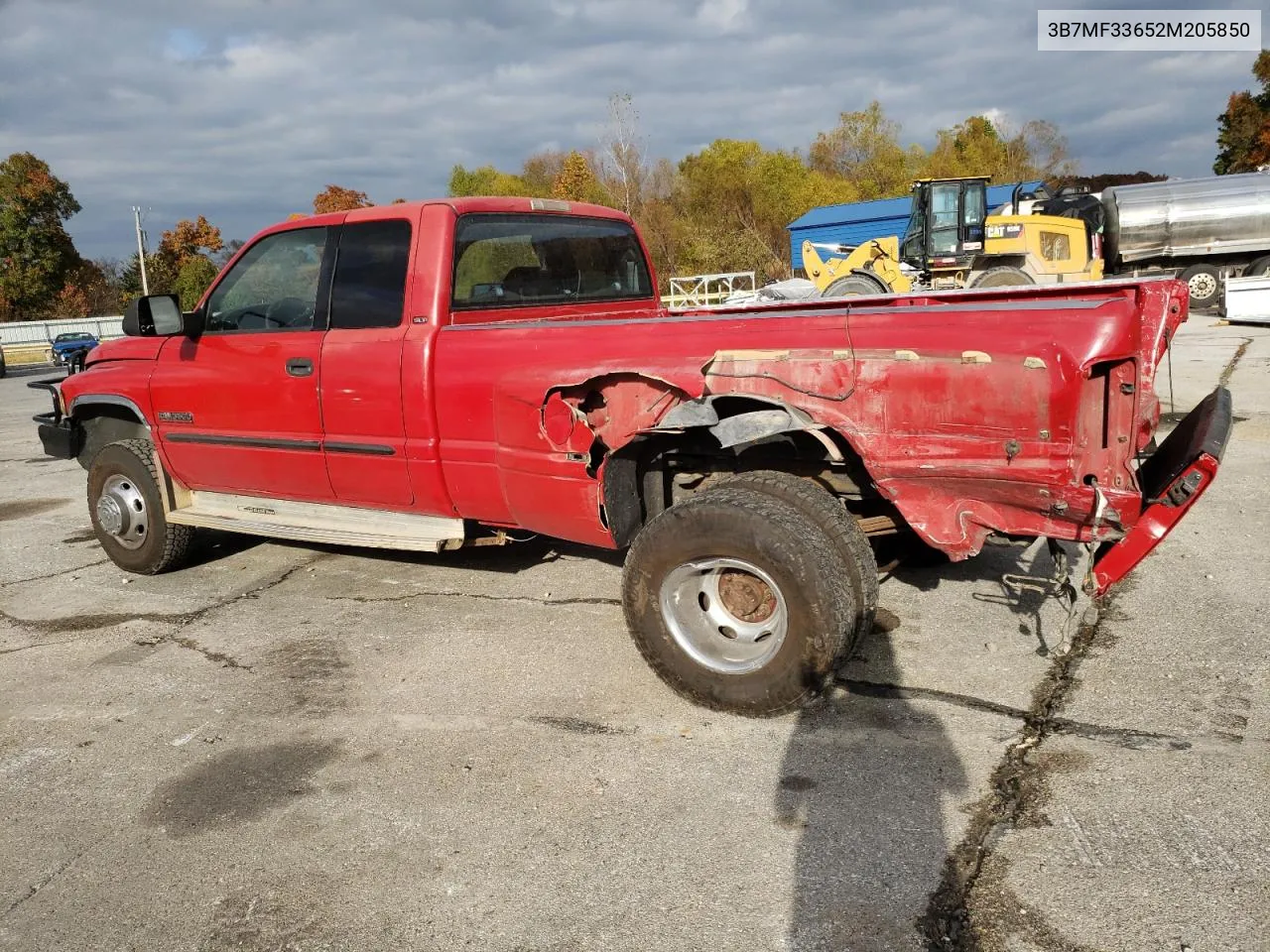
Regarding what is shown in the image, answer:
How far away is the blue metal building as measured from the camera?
30266 millimetres

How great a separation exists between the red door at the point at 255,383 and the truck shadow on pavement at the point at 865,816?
116 inches

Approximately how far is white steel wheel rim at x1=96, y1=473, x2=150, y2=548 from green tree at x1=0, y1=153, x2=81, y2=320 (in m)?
49.7

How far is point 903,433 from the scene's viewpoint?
3256mm

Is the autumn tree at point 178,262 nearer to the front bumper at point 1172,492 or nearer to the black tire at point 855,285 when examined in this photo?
the black tire at point 855,285

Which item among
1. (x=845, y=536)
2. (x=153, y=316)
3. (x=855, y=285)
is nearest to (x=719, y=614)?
(x=845, y=536)

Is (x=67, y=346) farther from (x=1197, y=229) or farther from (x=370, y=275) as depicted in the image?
(x=1197, y=229)

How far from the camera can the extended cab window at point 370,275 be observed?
4605 millimetres

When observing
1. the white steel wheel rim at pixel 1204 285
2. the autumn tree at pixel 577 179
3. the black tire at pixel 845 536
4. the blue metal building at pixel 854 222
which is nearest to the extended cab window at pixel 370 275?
the black tire at pixel 845 536

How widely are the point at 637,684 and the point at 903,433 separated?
1555 mm

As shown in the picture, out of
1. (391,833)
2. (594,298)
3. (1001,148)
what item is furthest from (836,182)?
(391,833)

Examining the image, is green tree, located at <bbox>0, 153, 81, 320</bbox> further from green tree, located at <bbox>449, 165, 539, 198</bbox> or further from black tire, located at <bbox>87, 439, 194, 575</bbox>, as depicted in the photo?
black tire, located at <bbox>87, 439, 194, 575</bbox>

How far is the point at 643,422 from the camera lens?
12.3 ft

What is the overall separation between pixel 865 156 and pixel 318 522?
144ft

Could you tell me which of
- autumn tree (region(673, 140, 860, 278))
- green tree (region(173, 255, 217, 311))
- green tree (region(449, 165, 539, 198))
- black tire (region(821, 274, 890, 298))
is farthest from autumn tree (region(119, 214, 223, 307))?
black tire (region(821, 274, 890, 298))
